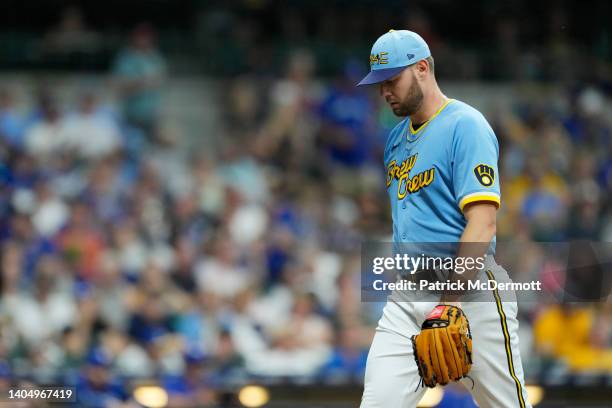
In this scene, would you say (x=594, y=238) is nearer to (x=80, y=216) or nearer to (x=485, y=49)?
(x=485, y=49)

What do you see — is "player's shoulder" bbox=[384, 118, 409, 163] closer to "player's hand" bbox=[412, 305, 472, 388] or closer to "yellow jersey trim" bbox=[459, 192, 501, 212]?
"yellow jersey trim" bbox=[459, 192, 501, 212]

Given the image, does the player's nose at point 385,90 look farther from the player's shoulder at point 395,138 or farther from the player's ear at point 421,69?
the player's shoulder at point 395,138

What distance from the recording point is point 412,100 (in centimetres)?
490

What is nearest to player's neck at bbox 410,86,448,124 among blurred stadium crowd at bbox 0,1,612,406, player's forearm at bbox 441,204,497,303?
player's forearm at bbox 441,204,497,303

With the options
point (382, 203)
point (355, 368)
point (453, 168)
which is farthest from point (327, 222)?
point (453, 168)

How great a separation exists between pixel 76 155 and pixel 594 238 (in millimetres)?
5105

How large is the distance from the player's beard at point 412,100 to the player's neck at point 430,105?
1.2 inches

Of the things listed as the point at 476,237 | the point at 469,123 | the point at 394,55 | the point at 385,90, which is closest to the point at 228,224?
the point at 385,90

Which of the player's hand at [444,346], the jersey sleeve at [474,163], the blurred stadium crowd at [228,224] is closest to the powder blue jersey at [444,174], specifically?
the jersey sleeve at [474,163]

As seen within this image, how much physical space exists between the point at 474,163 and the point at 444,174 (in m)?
0.18

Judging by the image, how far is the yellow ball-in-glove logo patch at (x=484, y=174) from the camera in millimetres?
4617

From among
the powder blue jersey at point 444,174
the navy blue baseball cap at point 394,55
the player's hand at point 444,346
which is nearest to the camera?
the player's hand at point 444,346

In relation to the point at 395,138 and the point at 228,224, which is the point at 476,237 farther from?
the point at 228,224

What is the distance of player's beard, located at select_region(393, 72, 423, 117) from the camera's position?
193 inches
